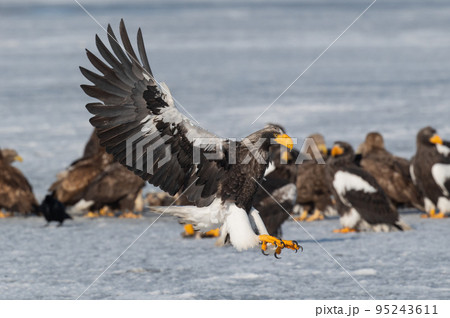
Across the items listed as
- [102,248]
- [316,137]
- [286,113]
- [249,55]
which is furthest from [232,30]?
[102,248]

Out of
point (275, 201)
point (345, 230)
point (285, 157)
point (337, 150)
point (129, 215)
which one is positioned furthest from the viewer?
point (129, 215)

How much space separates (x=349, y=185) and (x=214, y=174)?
2499 mm

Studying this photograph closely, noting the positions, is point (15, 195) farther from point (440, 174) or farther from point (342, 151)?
point (440, 174)

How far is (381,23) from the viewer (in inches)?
1121

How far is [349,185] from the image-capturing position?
7176 millimetres

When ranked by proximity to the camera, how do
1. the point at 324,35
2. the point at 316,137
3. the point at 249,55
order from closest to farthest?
the point at 316,137, the point at 249,55, the point at 324,35

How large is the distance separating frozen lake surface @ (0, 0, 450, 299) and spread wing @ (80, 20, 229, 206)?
81cm

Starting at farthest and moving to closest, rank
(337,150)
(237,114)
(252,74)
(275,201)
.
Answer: (252,74), (237,114), (337,150), (275,201)

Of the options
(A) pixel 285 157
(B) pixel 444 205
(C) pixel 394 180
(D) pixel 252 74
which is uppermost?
(D) pixel 252 74

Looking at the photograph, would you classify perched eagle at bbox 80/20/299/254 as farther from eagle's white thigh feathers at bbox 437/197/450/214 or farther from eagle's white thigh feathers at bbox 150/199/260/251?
eagle's white thigh feathers at bbox 437/197/450/214

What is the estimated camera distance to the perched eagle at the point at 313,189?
7805 mm

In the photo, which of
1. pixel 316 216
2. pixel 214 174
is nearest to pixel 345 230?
pixel 316 216
